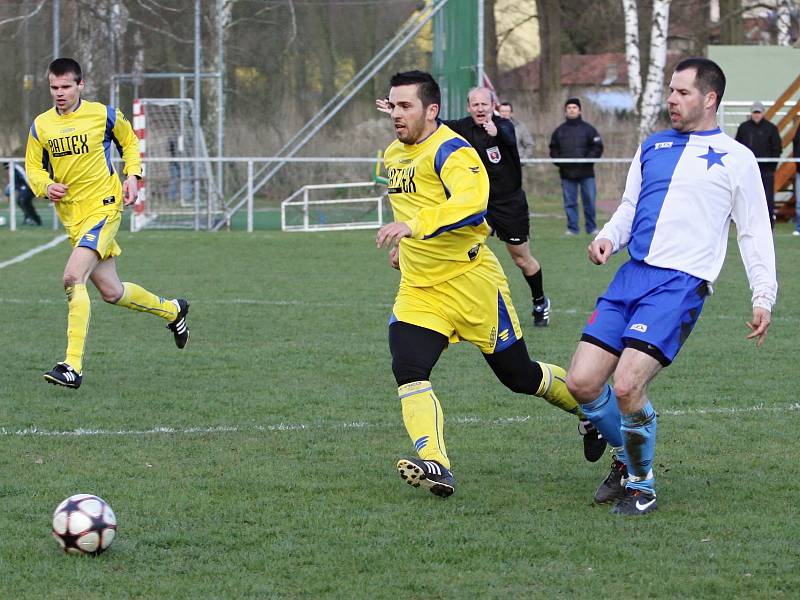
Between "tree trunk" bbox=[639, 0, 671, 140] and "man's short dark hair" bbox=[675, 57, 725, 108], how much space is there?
2360 centimetres

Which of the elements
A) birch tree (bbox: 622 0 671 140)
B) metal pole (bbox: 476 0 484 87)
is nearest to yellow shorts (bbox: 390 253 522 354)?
metal pole (bbox: 476 0 484 87)

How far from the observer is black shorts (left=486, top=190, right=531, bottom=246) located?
10539 mm

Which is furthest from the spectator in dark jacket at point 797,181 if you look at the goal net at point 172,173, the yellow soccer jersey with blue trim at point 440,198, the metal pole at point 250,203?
the yellow soccer jersey with blue trim at point 440,198

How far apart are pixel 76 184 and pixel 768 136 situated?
45.3 ft

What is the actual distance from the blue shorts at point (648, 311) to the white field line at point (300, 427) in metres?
1.84

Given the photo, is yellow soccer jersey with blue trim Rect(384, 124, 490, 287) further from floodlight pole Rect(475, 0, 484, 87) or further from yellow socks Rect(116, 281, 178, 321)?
floodlight pole Rect(475, 0, 484, 87)

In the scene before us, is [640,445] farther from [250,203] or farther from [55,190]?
[250,203]

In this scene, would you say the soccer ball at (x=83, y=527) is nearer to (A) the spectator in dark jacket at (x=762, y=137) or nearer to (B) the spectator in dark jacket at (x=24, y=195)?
(A) the spectator in dark jacket at (x=762, y=137)

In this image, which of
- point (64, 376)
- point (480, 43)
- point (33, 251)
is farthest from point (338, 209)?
point (64, 376)

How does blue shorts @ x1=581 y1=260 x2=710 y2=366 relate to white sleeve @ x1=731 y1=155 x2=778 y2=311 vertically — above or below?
below

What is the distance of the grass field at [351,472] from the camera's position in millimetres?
4477

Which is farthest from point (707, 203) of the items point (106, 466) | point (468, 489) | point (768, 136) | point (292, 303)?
point (768, 136)

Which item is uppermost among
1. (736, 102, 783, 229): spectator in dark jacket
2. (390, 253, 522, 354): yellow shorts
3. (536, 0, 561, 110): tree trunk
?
(536, 0, 561, 110): tree trunk

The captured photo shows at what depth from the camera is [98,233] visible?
27.8 ft
